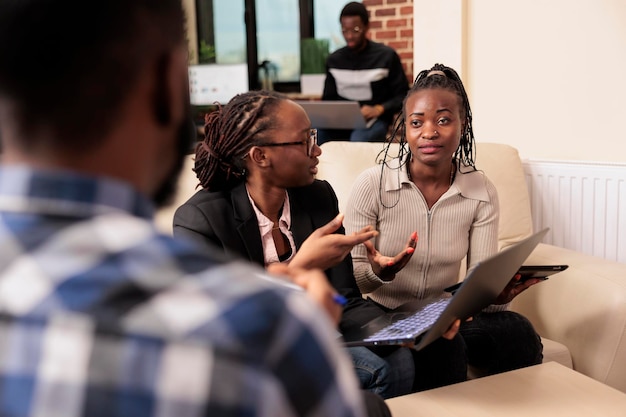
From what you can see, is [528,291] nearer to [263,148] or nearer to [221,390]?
[263,148]

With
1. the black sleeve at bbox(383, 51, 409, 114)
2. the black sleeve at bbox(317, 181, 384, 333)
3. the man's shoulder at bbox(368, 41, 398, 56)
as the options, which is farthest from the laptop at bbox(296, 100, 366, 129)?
the black sleeve at bbox(317, 181, 384, 333)

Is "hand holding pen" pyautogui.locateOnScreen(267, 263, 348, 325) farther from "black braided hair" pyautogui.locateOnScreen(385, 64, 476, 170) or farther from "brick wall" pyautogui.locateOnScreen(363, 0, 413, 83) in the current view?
"brick wall" pyautogui.locateOnScreen(363, 0, 413, 83)

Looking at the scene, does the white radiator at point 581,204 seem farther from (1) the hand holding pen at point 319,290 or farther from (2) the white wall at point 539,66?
(1) the hand holding pen at point 319,290

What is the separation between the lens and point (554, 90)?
2.88 meters

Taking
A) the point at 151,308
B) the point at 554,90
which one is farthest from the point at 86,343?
the point at 554,90

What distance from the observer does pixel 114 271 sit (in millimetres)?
462

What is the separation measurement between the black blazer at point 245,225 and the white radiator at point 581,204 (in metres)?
1.21

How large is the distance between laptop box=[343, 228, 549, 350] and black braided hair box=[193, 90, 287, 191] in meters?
0.50

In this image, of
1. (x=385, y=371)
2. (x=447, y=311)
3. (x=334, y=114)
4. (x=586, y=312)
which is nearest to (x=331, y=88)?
(x=334, y=114)

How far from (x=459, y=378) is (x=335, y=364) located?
1.42m

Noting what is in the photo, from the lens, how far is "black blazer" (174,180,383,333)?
5.60ft

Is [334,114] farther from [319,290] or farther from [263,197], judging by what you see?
[319,290]

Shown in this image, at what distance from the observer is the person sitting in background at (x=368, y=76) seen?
4.29 m

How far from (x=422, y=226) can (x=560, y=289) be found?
1.49ft
